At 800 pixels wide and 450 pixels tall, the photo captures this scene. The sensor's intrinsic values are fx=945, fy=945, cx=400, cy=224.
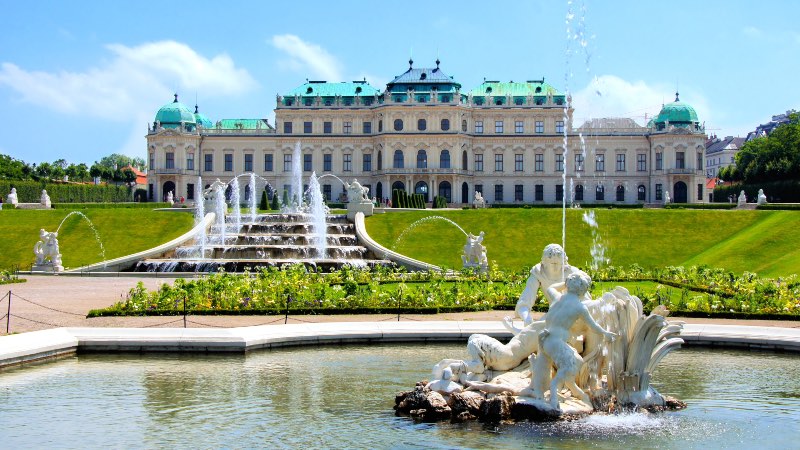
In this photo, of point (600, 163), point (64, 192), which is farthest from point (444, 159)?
point (64, 192)

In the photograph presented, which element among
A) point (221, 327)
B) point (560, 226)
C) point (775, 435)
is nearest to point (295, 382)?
point (221, 327)

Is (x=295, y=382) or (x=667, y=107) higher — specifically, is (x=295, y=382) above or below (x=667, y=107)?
below

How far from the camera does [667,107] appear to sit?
92062 mm

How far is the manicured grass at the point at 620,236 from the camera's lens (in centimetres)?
4284

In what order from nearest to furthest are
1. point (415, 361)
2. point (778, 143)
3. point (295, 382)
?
point (295, 382)
point (415, 361)
point (778, 143)

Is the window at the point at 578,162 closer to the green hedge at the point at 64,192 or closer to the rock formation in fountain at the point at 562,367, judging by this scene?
the green hedge at the point at 64,192

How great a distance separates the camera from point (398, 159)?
91250 millimetres

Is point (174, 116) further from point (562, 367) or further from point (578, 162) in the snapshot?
point (562, 367)

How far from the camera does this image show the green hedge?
2943 inches

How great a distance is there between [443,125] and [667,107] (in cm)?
2206

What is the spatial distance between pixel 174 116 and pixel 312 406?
3259 inches

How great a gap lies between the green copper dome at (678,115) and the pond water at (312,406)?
76.6m

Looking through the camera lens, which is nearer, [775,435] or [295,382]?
[775,435]

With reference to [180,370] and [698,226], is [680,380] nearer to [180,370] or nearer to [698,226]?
[180,370]
